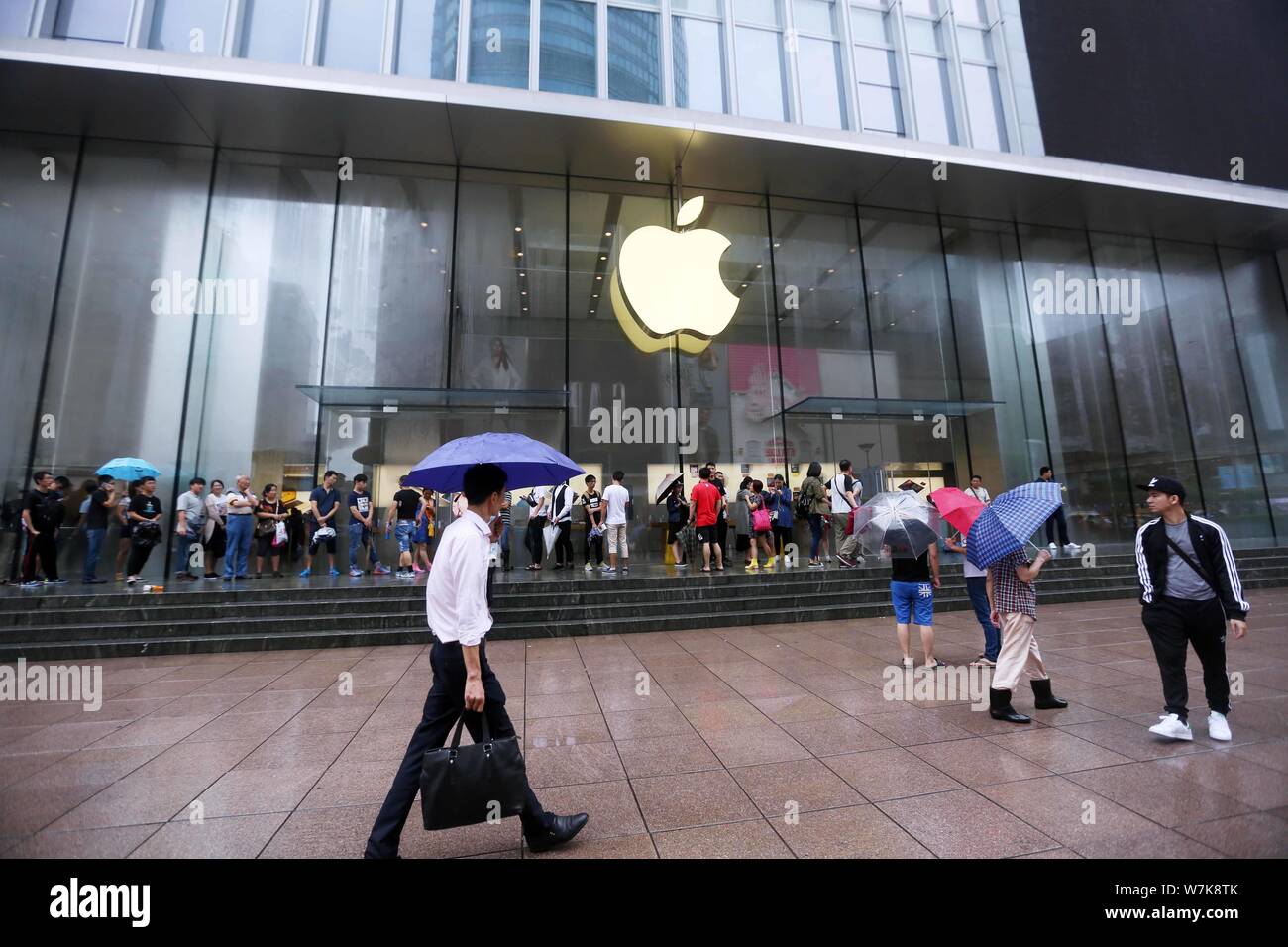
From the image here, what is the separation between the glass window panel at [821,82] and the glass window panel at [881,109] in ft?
2.00

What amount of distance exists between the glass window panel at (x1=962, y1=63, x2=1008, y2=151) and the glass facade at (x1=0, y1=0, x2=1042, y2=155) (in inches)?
1.5

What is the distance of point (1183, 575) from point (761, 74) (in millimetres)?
15477

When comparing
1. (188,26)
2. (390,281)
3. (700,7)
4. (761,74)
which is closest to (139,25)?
(188,26)

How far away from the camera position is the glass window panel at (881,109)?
15141 mm

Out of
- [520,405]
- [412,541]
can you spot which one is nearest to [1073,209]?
[520,405]

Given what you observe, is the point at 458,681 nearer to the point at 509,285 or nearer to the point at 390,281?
the point at 509,285

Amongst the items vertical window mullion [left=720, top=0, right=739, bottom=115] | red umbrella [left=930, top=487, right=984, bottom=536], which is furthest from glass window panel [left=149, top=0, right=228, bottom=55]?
red umbrella [left=930, top=487, right=984, bottom=536]

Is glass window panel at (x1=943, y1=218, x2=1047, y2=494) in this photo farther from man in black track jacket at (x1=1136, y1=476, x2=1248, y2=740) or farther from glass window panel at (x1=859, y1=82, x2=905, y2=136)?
man in black track jacket at (x1=1136, y1=476, x2=1248, y2=740)

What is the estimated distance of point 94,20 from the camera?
12.4m

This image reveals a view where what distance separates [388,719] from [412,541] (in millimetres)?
6883

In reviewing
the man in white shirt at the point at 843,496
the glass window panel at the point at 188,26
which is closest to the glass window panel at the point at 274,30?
the glass window panel at the point at 188,26

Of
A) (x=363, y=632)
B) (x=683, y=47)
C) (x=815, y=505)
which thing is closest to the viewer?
(x=363, y=632)
